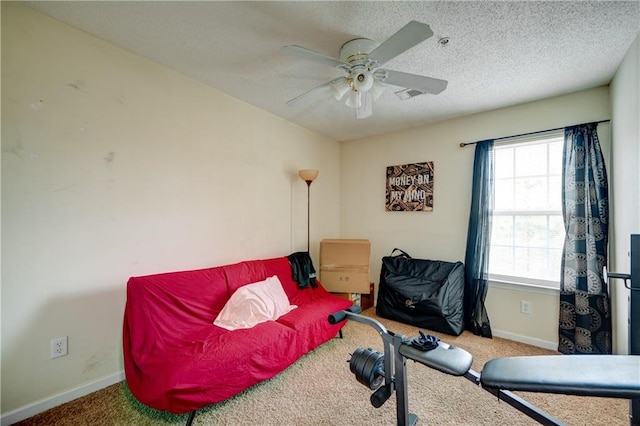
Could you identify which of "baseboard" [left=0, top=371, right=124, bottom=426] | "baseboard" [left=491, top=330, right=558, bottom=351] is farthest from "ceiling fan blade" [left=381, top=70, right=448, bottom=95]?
"baseboard" [left=0, top=371, right=124, bottom=426]

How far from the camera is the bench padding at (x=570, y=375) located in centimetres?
98

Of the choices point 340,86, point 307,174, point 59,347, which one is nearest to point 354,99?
point 340,86

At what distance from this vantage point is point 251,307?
2293 millimetres

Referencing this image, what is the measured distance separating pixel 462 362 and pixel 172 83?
278 cm

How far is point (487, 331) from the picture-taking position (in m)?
2.88

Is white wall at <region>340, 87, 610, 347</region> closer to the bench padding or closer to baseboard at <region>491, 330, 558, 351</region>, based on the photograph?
baseboard at <region>491, 330, 558, 351</region>

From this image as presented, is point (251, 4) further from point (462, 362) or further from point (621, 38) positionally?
point (621, 38)

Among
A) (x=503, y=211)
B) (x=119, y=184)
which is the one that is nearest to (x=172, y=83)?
(x=119, y=184)

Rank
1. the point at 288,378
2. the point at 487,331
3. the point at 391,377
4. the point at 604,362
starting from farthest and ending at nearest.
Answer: the point at 487,331 → the point at 288,378 → the point at 391,377 → the point at 604,362

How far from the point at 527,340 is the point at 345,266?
1964 mm

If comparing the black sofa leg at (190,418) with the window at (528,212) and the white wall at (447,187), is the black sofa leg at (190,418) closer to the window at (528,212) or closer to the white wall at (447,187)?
the white wall at (447,187)

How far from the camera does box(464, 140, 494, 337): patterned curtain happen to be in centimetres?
294

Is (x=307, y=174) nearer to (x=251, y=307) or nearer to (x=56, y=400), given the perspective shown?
(x=251, y=307)

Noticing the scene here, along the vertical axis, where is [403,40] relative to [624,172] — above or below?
above
